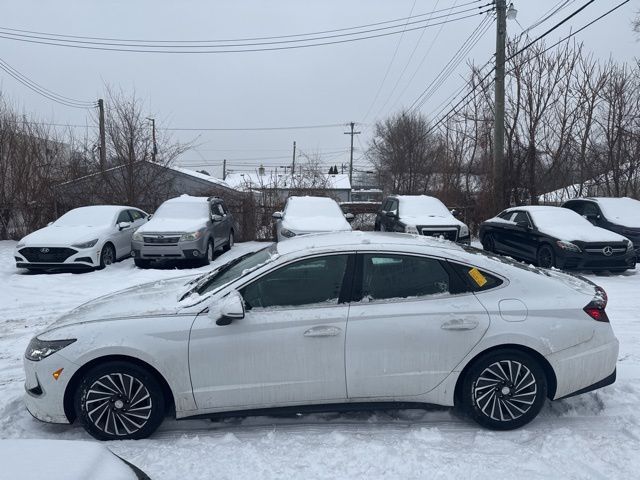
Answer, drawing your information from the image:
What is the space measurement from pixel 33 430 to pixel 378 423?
275 cm

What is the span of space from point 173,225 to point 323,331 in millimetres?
9236

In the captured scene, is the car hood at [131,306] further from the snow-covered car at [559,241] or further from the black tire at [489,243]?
the black tire at [489,243]

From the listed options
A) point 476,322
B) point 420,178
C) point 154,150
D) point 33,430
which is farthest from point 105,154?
point 476,322

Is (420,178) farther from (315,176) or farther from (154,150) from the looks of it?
(154,150)

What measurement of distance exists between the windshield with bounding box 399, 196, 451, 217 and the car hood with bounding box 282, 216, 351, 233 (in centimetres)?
217

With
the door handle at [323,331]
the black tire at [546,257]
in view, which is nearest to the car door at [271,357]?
the door handle at [323,331]

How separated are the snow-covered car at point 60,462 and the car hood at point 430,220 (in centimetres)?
1163

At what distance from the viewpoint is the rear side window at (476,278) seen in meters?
4.14

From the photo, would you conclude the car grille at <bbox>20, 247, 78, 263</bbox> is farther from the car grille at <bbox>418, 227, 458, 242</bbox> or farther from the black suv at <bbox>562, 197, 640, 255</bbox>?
the black suv at <bbox>562, 197, 640, 255</bbox>

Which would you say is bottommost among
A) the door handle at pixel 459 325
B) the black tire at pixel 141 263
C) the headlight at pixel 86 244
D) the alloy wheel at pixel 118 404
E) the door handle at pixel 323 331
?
the alloy wheel at pixel 118 404

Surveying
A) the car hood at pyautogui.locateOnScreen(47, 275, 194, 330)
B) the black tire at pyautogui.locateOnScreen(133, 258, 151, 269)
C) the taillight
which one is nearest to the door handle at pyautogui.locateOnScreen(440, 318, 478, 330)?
the taillight

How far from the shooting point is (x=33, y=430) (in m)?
4.11

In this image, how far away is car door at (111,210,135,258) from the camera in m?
12.4

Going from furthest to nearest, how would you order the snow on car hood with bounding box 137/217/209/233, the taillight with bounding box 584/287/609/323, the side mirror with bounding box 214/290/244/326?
the snow on car hood with bounding box 137/217/209/233 < the taillight with bounding box 584/287/609/323 < the side mirror with bounding box 214/290/244/326
